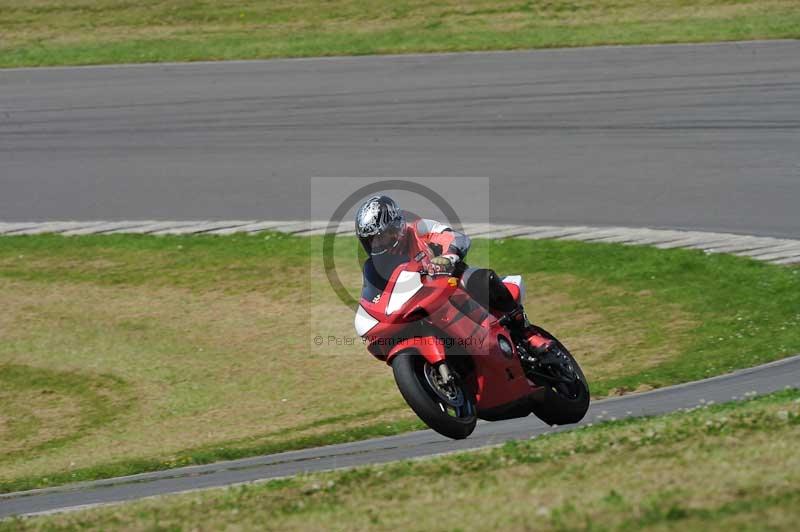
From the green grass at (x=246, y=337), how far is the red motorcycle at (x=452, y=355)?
1.39 meters

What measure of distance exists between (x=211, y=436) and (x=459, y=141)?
9.06m

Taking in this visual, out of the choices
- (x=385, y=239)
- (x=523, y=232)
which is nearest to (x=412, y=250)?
(x=385, y=239)

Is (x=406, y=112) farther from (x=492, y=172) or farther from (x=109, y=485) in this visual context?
(x=109, y=485)

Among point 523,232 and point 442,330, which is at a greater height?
point 442,330

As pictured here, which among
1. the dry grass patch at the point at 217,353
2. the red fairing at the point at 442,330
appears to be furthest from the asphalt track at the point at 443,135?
the red fairing at the point at 442,330

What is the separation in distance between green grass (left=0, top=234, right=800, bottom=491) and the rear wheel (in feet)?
3.66

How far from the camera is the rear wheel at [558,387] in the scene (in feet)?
28.3

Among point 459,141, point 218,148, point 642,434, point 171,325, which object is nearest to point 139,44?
point 218,148

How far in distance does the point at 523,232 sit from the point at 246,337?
14.1 ft

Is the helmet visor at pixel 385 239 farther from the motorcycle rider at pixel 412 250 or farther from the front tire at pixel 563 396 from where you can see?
the front tire at pixel 563 396

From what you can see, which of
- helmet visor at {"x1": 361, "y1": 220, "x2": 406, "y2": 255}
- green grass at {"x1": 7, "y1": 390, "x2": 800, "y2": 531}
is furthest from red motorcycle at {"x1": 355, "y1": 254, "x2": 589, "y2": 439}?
green grass at {"x1": 7, "y1": 390, "x2": 800, "y2": 531}

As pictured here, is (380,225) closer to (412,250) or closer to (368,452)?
(412,250)

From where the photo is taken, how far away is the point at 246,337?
40.2 ft

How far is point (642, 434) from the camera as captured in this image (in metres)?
7.29
